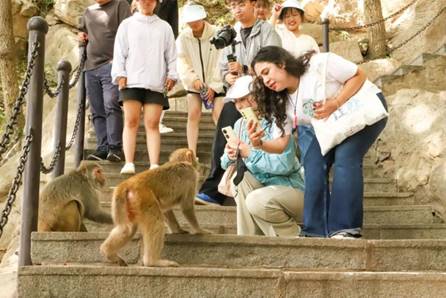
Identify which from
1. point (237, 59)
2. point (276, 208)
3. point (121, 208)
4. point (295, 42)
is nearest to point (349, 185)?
point (276, 208)

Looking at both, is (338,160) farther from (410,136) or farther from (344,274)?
(410,136)

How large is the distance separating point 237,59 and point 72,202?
204cm

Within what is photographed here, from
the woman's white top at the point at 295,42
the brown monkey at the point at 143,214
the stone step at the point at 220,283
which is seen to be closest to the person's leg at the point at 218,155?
the woman's white top at the point at 295,42

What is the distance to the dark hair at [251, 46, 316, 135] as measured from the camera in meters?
4.41

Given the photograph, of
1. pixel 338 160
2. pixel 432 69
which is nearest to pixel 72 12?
pixel 432 69

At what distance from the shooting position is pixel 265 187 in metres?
4.65

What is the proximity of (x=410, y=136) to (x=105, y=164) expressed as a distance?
3.22 metres

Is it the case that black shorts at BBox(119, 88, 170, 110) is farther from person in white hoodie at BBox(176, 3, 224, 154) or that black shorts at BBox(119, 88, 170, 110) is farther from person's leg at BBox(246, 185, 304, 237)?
person's leg at BBox(246, 185, 304, 237)

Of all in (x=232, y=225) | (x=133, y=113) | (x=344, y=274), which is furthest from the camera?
(x=133, y=113)

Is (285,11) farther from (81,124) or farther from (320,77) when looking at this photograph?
(320,77)

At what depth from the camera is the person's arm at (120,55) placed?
20.2 feet

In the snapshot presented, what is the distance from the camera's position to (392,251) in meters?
4.00

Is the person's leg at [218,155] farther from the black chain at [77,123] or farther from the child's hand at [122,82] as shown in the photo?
the black chain at [77,123]

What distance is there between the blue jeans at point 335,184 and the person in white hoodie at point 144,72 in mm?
1996
